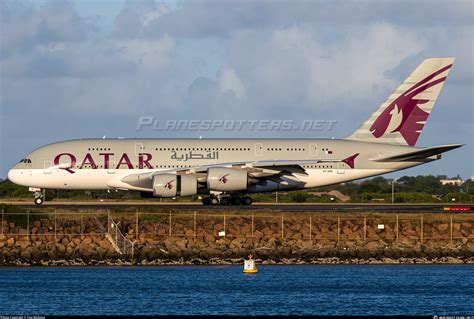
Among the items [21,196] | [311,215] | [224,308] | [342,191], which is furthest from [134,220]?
[342,191]

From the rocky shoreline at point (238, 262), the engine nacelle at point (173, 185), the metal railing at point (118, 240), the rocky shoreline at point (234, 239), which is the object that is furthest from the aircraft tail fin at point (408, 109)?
the metal railing at point (118, 240)

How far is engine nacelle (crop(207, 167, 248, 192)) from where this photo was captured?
73312mm

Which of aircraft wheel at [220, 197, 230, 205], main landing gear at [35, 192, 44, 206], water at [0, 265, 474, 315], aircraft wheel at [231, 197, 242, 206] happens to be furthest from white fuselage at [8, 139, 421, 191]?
water at [0, 265, 474, 315]

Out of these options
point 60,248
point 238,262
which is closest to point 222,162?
point 238,262

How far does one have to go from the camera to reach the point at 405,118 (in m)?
79.8

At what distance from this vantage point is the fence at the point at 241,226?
63375mm

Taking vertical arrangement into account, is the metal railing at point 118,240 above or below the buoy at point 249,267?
above

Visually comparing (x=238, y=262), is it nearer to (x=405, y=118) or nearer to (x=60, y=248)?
(x=60, y=248)

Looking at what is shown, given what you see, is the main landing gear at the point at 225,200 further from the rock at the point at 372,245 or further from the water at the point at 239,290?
the water at the point at 239,290

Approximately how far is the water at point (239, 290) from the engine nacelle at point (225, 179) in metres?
15.0

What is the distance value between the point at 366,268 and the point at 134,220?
13211 millimetres

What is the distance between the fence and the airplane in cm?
811

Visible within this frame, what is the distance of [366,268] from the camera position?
193ft

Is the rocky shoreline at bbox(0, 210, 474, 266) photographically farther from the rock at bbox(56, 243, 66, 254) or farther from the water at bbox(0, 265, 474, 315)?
the water at bbox(0, 265, 474, 315)
